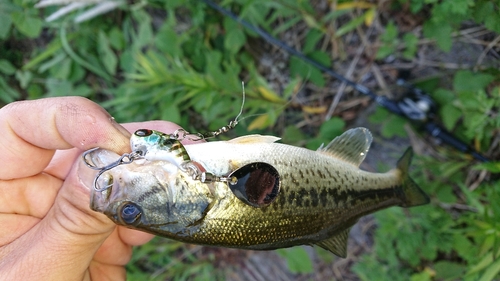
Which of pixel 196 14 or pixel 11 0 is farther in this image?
pixel 11 0

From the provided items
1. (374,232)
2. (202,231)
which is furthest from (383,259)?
(202,231)

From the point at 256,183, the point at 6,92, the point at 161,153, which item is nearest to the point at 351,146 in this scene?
the point at 256,183

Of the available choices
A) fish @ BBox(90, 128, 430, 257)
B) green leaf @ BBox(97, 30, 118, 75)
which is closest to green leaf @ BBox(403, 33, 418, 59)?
fish @ BBox(90, 128, 430, 257)

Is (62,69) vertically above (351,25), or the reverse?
(351,25)

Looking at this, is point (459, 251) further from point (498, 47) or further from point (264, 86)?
point (264, 86)

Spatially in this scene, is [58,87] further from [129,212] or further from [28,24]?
[129,212]

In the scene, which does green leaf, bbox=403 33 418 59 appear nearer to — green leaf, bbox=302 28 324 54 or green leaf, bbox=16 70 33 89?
green leaf, bbox=302 28 324 54
